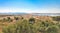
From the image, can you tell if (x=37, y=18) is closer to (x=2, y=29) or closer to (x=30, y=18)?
(x=30, y=18)

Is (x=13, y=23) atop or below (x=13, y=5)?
below

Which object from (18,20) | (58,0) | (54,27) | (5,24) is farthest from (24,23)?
(58,0)

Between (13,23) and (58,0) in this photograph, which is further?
(58,0)

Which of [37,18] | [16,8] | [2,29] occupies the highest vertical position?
[16,8]

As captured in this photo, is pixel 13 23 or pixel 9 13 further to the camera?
pixel 9 13

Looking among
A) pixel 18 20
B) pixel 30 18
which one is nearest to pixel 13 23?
pixel 18 20

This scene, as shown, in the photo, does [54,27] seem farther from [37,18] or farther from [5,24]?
[5,24]
